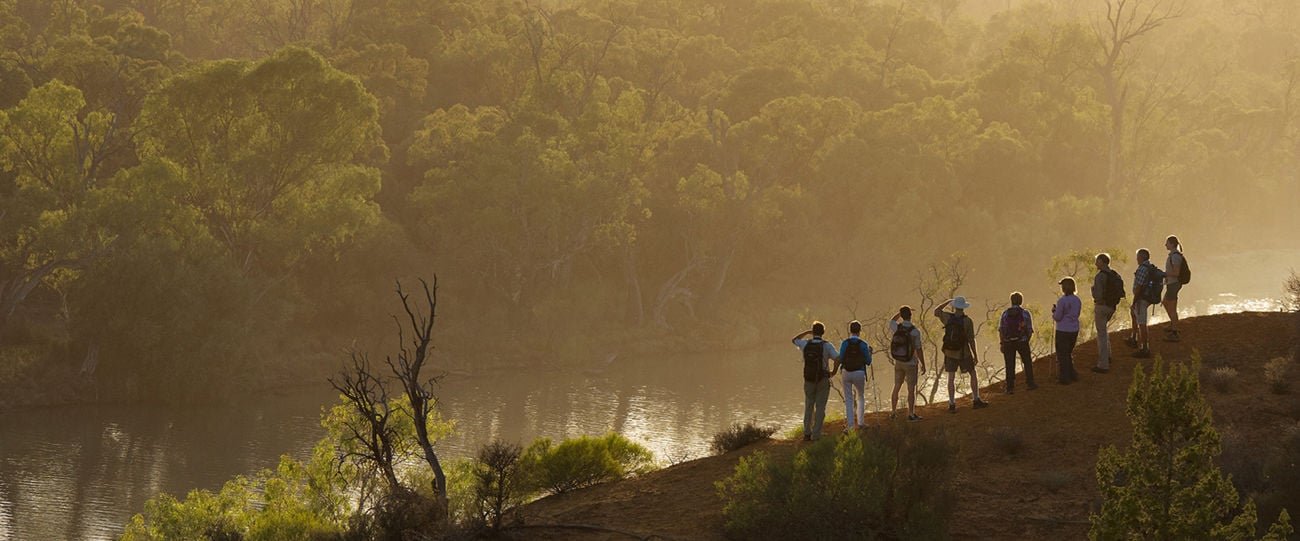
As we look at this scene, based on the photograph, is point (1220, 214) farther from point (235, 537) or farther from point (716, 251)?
point (235, 537)

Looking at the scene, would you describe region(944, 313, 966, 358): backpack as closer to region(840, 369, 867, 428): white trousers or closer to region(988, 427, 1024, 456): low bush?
region(988, 427, 1024, 456): low bush

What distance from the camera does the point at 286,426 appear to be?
50.7 m

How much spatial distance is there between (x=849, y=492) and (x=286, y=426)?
3872cm

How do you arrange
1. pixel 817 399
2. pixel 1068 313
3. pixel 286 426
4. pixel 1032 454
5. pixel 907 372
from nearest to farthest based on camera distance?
1. pixel 1032 454
2. pixel 817 399
3. pixel 907 372
4. pixel 1068 313
5. pixel 286 426

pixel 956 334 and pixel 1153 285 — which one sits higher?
pixel 1153 285

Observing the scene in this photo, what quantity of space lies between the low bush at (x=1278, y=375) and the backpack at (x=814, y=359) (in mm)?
7517

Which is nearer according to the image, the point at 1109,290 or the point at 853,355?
the point at 853,355

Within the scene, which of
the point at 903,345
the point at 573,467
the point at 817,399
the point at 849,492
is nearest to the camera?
the point at 849,492

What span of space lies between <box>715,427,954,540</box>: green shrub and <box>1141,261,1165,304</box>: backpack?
596 cm

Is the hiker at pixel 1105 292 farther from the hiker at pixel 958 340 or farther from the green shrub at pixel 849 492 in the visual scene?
the green shrub at pixel 849 492

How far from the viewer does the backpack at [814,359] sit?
19.3 metres

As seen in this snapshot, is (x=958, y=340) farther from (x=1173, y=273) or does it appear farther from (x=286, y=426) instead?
(x=286, y=426)

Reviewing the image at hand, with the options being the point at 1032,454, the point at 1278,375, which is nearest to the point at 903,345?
the point at 1032,454

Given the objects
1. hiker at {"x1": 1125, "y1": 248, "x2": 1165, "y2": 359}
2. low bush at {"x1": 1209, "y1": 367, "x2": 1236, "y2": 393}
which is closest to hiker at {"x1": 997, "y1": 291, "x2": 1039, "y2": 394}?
hiker at {"x1": 1125, "y1": 248, "x2": 1165, "y2": 359}
